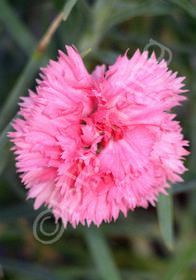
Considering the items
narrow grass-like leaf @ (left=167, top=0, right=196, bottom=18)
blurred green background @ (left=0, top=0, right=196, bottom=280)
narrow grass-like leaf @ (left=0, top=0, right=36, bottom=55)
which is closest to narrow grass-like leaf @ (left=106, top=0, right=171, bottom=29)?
blurred green background @ (left=0, top=0, right=196, bottom=280)

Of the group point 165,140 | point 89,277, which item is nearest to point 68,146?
point 165,140

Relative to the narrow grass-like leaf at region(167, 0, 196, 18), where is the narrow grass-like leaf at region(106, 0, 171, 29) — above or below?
above

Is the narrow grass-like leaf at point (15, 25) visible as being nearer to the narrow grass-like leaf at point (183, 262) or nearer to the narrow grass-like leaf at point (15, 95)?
the narrow grass-like leaf at point (15, 95)

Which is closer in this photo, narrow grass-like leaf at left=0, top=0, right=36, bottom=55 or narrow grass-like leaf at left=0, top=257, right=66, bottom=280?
narrow grass-like leaf at left=0, top=0, right=36, bottom=55

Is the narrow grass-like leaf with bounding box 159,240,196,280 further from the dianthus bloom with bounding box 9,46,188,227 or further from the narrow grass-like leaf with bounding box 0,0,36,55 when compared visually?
the narrow grass-like leaf with bounding box 0,0,36,55

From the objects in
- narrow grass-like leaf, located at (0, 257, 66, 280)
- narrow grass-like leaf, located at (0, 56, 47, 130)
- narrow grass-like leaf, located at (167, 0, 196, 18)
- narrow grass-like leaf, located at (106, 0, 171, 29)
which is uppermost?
narrow grass-like leaf, located at (106, 0, 171, 29)

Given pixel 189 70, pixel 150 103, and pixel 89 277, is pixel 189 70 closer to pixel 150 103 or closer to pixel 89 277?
pixel 150 103
